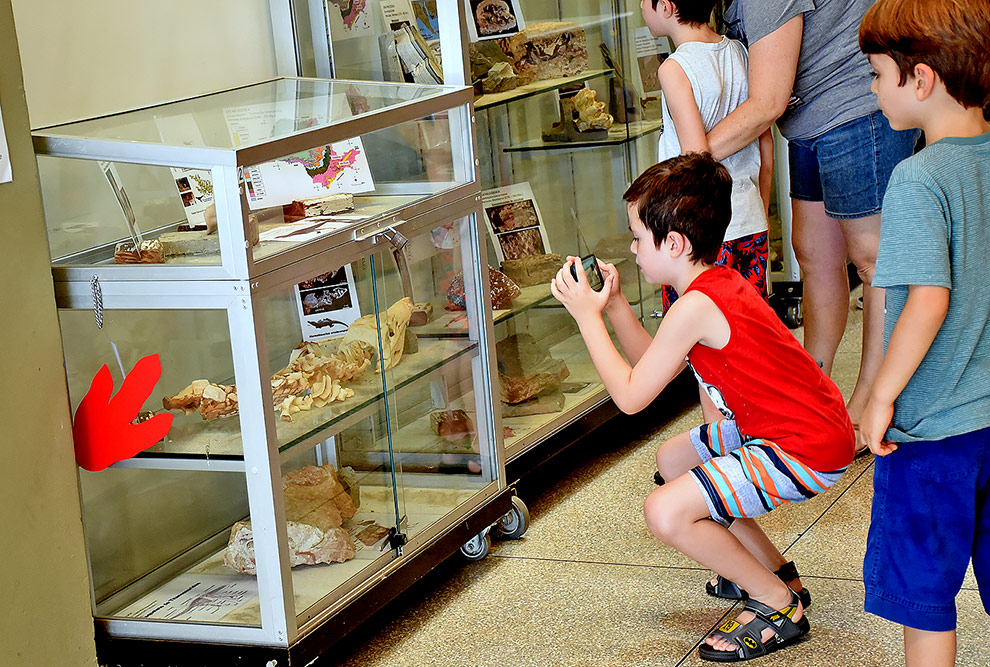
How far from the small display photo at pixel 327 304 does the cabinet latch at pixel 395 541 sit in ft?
1.63

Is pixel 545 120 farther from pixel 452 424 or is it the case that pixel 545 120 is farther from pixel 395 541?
pixel 395 541

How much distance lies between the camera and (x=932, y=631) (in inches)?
74.8

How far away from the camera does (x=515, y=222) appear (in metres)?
3.47

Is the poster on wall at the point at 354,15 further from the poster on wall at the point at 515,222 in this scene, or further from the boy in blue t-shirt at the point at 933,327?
the boy in blue t-shirt at the point at 933,327

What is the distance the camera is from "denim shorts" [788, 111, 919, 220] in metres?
3.07

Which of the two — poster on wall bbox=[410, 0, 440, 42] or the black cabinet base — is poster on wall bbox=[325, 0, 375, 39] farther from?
the black cabinet base

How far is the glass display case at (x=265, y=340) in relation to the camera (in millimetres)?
2111

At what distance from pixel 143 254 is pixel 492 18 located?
1507 mm

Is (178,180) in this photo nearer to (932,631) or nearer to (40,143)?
(40,143)

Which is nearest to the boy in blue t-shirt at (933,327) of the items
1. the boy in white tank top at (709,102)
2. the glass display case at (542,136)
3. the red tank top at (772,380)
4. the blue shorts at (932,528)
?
the blue shorts at (932,528)

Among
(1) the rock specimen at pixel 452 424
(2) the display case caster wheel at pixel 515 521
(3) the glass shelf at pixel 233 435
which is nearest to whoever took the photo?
→ (3) the glass shelf at pixel 233 435

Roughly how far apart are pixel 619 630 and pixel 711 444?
1.53 ft

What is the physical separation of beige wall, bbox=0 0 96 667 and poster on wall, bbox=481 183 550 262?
1596 mm

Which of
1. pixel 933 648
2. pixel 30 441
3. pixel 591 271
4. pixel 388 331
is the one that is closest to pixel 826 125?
pixel 591 271
